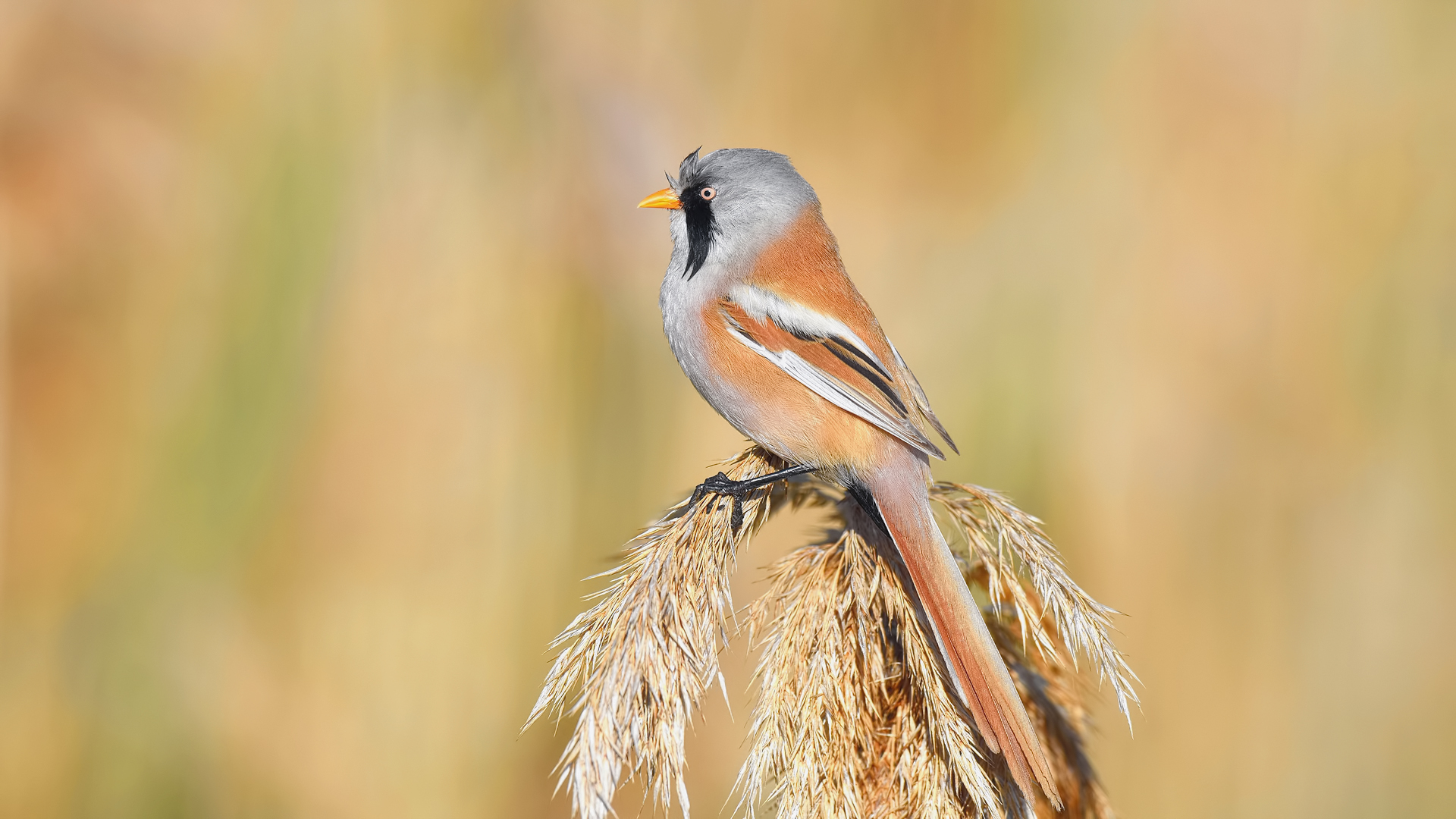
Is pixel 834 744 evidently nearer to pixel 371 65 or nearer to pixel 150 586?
pixel 150 586

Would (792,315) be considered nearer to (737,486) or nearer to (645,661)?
(737,486)

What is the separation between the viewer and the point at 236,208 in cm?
349

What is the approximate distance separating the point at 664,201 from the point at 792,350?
2.12ft

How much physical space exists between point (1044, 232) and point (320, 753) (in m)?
3.78

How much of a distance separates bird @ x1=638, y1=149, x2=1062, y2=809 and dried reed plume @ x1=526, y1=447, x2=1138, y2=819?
0.11 metres

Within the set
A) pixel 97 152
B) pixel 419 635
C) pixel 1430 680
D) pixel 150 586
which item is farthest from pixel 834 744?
pixel 1430 680

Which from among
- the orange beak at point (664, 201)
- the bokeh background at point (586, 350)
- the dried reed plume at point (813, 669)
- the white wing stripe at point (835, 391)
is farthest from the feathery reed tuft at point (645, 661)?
the bokeh background at point (586, 350)

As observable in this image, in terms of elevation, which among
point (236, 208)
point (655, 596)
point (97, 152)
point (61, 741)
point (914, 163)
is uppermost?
point (97, 152)

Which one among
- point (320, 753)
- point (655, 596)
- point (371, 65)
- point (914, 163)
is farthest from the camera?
point (914, 163)

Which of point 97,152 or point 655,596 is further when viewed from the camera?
point 97,152

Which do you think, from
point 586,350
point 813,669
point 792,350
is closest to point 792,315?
point 792,350

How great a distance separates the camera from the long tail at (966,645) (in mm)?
1688

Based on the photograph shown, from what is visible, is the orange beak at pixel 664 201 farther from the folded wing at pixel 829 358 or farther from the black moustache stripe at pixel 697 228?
the folded wing at pixel 829 358

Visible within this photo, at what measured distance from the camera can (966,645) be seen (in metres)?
1.79
